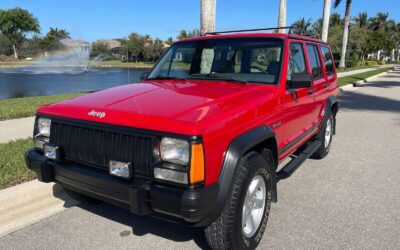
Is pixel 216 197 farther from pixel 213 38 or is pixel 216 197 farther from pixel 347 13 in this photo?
pixel 347 13

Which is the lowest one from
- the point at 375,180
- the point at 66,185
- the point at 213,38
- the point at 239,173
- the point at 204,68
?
the point at 375,180

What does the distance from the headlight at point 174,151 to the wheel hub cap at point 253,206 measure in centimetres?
76

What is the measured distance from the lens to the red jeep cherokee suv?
2502 mm

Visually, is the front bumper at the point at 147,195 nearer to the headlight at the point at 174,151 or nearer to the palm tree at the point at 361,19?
the headlight at the point at 174,151

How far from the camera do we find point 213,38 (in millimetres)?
4352

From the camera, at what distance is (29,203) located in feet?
12.7

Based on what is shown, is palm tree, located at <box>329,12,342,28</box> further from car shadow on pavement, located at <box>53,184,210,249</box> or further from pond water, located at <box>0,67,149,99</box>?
car shadow on pavement, located at <box>53,184,210,249</box>

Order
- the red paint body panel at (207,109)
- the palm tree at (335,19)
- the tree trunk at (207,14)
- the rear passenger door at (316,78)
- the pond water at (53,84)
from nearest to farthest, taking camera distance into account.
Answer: the red paint body panel at (207,109) → the rear passenger door at (316,78) → the tree trunk at (207,14) → the pond water at (53,84) → the palm tree at (335,19)

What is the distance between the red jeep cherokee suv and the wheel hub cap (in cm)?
1

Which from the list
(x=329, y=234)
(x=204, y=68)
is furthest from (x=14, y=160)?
(x=329, y=234)

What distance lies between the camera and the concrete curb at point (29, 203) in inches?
142

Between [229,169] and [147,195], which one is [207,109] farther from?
[147,195]

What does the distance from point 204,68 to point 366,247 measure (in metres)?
2.54

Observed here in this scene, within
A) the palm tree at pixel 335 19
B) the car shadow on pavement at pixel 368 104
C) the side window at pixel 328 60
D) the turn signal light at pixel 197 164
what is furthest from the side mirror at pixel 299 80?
the palm tree at pixel 335 19
